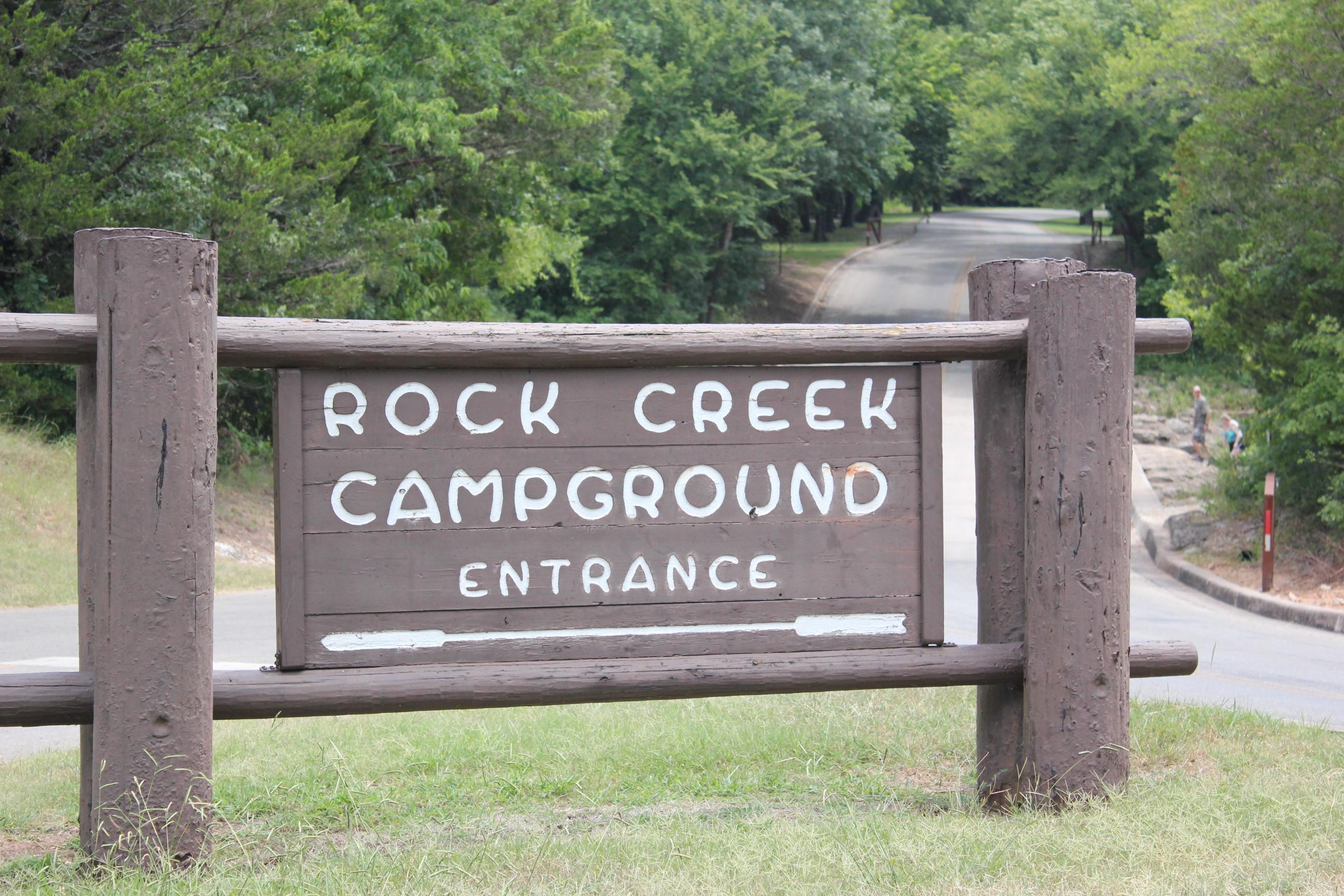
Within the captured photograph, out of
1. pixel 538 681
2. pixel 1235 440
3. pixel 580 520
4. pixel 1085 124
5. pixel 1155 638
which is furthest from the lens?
pixel 1085 124

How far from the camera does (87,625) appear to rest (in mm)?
3721

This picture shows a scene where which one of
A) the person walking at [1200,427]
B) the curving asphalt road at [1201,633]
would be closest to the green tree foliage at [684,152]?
the curving asphalt road at [1201,633]

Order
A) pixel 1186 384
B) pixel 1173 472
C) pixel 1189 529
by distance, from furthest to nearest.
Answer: pixel 1186 384 → pixel 1173 472 → pixel 1189 529

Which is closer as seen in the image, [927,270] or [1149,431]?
[1149,431]

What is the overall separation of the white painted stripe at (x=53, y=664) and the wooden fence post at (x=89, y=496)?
4513mm

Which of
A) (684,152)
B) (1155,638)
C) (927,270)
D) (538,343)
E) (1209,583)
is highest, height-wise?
(684,152)

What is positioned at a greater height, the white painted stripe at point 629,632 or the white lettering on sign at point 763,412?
the white lettering on sign at point 763,412

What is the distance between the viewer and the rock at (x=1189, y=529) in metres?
16.6

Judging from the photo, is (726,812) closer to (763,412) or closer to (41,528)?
(763,412)

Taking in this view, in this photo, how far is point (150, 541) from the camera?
134 inches

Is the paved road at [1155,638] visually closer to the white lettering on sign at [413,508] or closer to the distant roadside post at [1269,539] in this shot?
the distant roadside post at [1269,539]

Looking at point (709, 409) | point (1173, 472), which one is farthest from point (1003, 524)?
point (1173, 472)

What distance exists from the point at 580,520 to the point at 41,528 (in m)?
12.5

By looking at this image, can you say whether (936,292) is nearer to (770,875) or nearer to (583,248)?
(583,248)
